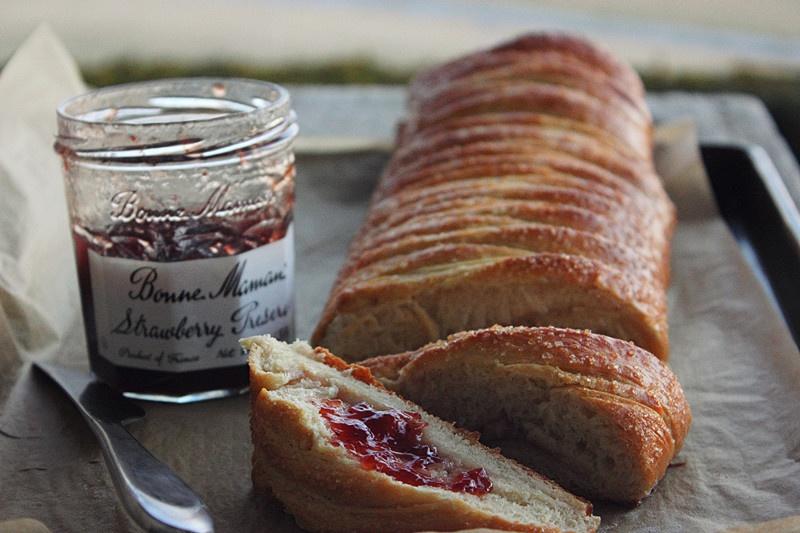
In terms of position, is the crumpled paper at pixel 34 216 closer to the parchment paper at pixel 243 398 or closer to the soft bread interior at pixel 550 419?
the parchment paper at pixel 243 398

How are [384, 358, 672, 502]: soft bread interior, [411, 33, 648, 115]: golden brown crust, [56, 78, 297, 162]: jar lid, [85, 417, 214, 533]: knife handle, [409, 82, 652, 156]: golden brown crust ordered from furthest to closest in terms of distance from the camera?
[411, 33, 648, 115]: golden brown crust < [409, 82, 652, 156]: golden brown crust < [56, 78, 297, 162]: jar lid < [384, 358, 672, 502]: soft bread interior < [85, 417, 214, 533]: knife handle

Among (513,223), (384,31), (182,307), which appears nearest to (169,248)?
(182,307)

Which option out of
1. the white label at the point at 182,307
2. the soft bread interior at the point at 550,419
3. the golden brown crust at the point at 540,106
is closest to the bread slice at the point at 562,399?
the soft bread interior at the point at 550,419

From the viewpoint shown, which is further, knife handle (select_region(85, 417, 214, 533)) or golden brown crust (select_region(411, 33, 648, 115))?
golden brown crust (select_region(411, 33, 648, 115))

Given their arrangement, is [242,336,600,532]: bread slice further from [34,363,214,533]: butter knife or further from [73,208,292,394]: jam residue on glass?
[73,208,292,394]: jam residue on glass

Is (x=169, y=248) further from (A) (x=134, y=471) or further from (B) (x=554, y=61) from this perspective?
(B) (x=554, y=61)

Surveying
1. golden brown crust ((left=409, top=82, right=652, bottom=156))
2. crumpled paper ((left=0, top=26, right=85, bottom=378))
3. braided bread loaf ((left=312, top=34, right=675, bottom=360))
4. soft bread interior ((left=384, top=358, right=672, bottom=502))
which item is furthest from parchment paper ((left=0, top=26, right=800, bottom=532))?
golden brown crust ((left=409, top=82, right=652, bottom=156))
